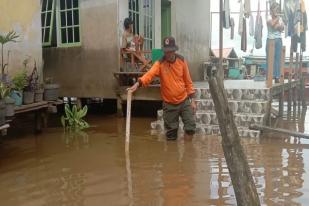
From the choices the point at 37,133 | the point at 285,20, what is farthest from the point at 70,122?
the point at 285,20

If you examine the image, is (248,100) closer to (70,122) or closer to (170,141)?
(170,141)

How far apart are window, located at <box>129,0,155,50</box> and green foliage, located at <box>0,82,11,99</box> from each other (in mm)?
5474

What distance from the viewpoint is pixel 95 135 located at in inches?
353

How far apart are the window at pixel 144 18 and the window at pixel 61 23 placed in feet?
4.95

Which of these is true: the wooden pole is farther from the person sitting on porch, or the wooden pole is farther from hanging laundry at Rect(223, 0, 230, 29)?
hanging laundry at Rect(223, 0, 230, 29)

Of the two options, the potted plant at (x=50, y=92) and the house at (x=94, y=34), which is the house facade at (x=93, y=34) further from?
the potted plant at (x=50, y=92)

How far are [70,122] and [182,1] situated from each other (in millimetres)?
6072

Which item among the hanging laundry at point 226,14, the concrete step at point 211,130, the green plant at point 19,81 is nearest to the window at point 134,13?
the hanging laundry at point 226,14

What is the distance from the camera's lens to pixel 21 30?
829 cm

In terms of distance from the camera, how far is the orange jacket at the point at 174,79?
7035 mm

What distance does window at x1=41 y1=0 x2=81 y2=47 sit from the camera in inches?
459

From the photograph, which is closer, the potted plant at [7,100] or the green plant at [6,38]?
the potted plant at [7,100]

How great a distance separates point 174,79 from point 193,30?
7954 mm

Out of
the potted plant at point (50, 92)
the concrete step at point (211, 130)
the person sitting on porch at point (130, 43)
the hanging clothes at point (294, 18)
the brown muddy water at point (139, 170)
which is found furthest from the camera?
the hanging clothes at point (294, 18)
